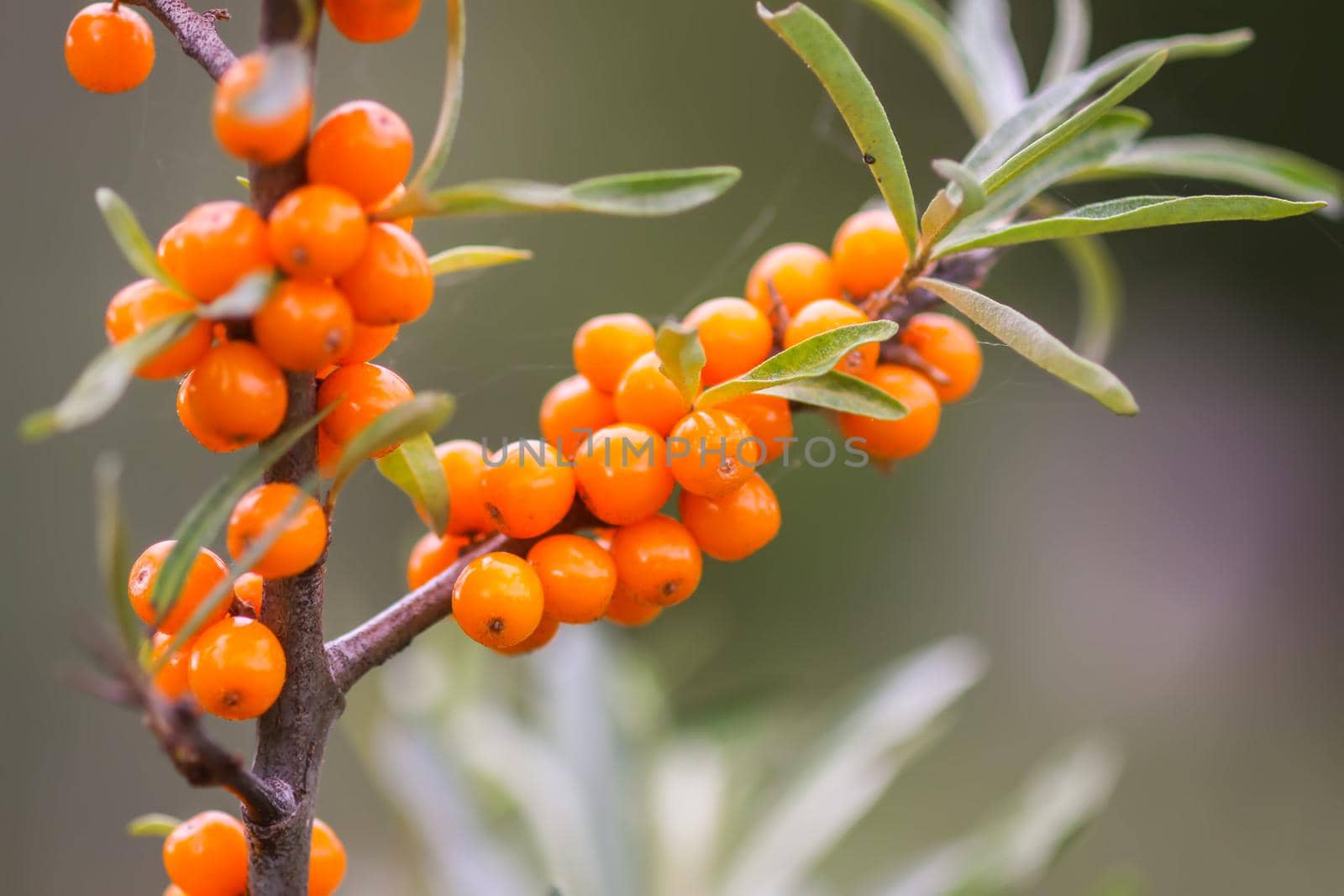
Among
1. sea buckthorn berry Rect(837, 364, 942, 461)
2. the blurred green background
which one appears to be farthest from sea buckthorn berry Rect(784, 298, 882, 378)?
the blurred green background

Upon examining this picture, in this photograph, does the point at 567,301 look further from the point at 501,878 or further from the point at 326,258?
the point at 326,258

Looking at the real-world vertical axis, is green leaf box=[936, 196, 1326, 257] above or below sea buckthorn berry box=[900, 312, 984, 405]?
above

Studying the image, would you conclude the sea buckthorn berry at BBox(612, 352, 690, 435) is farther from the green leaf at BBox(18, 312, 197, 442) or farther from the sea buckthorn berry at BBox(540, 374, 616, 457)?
the green leaf at BBox(18, 312, 197, 442)

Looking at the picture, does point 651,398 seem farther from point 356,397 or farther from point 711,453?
point 356,397

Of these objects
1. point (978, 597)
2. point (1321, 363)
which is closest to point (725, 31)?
point (978, 597)

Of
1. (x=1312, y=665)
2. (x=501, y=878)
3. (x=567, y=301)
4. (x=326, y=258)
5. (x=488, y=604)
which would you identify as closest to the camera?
(x=326, y=258)

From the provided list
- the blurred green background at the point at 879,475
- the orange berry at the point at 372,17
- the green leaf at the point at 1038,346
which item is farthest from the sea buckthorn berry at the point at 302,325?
the blurred green background at the point at 879,475
